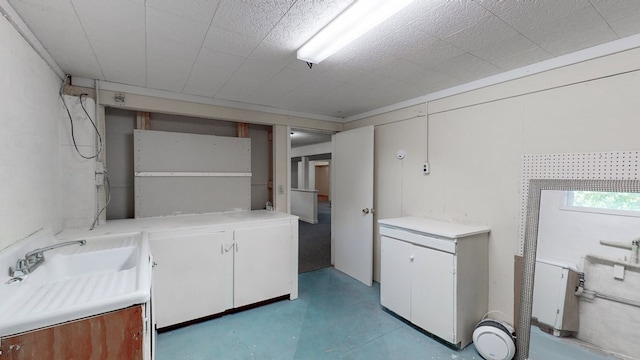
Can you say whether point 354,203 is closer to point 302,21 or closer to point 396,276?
point 396,276

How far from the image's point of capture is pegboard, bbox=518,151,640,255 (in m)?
1.66

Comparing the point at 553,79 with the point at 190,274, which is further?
the point at 190,274

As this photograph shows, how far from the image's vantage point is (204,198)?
10.2ft

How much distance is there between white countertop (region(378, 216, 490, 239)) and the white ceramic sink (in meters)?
2.01

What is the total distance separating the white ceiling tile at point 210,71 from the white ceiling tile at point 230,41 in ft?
0.27

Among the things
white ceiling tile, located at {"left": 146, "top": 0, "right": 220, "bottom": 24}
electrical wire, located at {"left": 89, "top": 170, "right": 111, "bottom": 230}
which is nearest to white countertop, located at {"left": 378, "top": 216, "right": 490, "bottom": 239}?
white ceiling tile, located at {"left": 146, "top": 0, "right": 220, "bottom": 24}

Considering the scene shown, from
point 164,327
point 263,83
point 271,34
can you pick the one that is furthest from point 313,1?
point 164,327

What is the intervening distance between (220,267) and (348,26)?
230cm

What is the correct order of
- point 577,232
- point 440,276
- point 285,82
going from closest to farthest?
point 577,232
point 440,276
point 285,82

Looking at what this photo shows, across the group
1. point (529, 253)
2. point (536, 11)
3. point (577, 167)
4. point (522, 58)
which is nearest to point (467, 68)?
point (522, 58)

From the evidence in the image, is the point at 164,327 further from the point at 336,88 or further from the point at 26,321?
the point at 336,88

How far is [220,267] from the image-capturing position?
255 centimetres

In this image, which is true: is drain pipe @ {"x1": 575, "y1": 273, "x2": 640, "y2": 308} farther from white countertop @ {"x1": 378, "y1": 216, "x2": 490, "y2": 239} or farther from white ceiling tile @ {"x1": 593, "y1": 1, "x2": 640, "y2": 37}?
white ceiling tile @ {"x1": 593, "y1": 1, "x2": 640, "y2": 37}

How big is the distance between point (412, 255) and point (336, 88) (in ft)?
5.75
